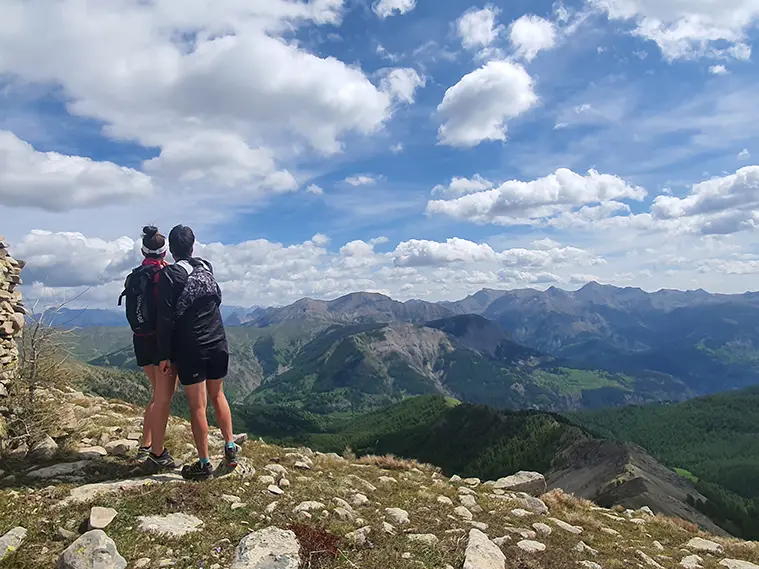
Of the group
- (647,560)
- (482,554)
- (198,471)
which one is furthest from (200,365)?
(647,560)

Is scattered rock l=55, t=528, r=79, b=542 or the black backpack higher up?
the black backpack

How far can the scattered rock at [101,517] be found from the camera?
19.4 ft

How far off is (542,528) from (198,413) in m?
6.83

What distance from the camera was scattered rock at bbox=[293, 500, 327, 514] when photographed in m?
7.52

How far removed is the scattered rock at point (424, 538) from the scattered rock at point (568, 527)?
12.2 ft

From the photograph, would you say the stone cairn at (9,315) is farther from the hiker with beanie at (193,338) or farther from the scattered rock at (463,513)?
the scattered rock at (463,513)

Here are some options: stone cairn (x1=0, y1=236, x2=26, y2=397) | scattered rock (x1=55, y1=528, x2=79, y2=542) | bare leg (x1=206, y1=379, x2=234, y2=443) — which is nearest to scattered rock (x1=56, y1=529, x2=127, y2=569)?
scattered rock (x1=55, y1=528, x2=79, y2=542)

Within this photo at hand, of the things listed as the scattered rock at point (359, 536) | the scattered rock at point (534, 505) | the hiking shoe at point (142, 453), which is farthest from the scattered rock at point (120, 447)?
the scattered rock at point (534, 505)

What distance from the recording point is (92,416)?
12328mm

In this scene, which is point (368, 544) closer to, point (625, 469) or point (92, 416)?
point (92, 416)

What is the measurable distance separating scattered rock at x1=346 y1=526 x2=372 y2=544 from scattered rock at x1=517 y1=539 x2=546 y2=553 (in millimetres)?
2648

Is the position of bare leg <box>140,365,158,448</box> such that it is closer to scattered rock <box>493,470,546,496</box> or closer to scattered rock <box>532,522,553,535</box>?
scattered rock <box>532,522,553,535</box>

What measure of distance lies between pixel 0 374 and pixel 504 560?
1009 centimetres

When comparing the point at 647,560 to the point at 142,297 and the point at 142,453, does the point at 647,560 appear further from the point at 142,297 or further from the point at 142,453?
the point at 142,297
